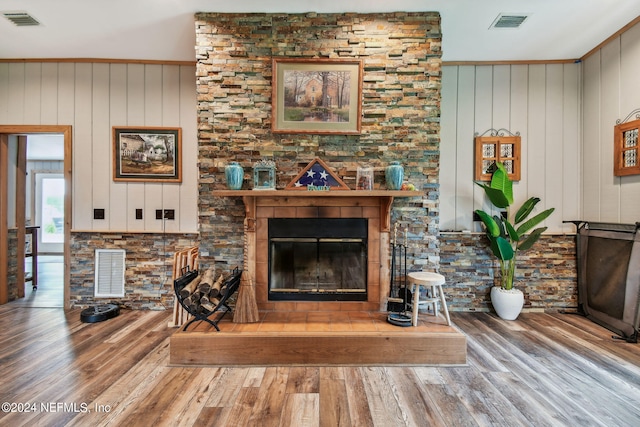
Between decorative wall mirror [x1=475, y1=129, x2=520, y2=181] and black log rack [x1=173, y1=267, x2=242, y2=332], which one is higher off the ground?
decorative wall mirror [x1=475, y1=129, x2=520, y2=181]

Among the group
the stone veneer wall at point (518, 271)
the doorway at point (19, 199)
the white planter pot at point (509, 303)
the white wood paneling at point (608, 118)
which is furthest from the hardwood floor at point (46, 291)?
the white wood paneling at point (608, 118)

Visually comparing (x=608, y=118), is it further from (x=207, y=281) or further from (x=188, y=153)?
(x=188, y=153)

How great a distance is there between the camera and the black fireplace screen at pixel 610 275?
2.79 metres

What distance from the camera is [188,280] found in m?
2.56

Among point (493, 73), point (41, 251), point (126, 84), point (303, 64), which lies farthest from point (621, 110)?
point (41, 251)

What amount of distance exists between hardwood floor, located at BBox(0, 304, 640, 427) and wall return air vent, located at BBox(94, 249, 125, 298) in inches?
30.9

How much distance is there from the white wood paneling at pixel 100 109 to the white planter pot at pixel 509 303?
11.5 feet

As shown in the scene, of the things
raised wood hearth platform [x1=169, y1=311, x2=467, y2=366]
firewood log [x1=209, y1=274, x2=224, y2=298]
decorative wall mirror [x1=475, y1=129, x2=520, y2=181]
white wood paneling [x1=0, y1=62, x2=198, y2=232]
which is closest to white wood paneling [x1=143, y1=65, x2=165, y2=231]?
white wood paneling [x1=0, y1=62, x2=198, y2=232]

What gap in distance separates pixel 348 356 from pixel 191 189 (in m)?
2.53

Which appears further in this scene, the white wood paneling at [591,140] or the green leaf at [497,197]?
the white wood paneling at [591,140]

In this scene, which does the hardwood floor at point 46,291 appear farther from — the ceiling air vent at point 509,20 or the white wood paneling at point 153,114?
the ceiling air vent at point 509,20

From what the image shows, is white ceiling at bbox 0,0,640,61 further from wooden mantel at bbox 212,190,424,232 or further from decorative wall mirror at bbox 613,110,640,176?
wooden mantel at bbox 212,190,424,232

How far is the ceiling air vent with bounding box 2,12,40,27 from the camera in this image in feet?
9.16

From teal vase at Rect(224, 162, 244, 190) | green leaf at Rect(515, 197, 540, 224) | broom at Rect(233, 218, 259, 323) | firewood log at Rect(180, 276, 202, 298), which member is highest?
teal vase at Rect(224, 162, 244, 190)
